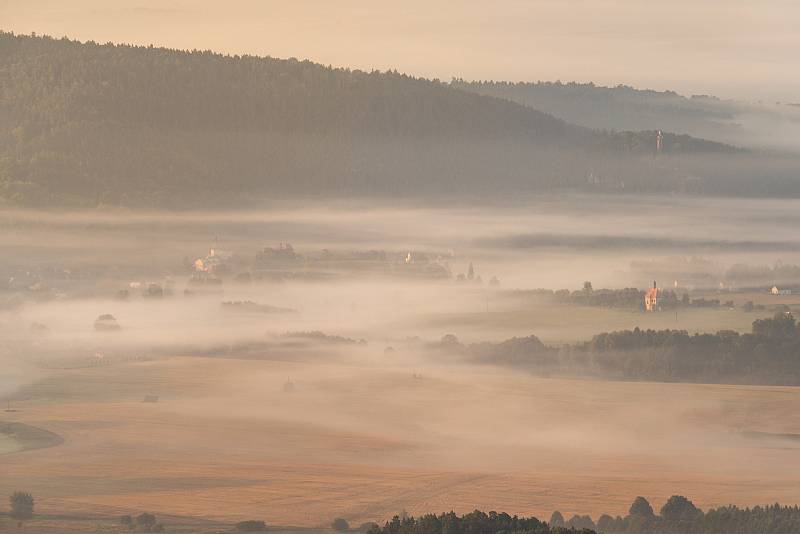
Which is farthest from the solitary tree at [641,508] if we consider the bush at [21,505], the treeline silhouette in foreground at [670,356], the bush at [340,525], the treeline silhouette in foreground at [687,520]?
the treeline silhouette in foreground at [670,356]

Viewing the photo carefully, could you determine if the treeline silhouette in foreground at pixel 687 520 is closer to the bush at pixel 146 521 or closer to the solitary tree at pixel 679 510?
the solitary tree at pixel 679 510

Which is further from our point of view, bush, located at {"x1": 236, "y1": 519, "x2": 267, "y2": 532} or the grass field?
the grass field

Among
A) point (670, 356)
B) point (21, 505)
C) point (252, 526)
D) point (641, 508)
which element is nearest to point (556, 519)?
point (641, 508)

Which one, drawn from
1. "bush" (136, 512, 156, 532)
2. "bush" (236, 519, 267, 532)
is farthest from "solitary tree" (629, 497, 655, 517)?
"bush" (136, 512, 156, 532)

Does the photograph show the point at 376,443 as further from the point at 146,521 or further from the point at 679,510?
the point at 146,521

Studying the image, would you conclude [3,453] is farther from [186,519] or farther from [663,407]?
[663,407]

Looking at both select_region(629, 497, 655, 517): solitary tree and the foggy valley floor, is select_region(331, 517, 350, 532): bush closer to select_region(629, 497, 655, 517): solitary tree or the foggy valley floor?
the foggy valley floor

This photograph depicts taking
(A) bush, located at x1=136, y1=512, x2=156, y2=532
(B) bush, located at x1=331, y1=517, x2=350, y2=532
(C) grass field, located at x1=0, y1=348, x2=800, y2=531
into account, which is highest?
(C) grass field, located at x1=0, y1=348, x2=800, y2=531
